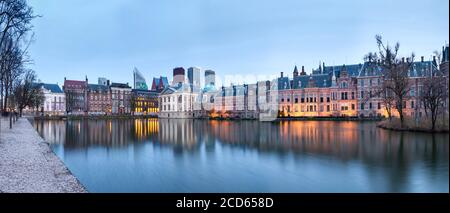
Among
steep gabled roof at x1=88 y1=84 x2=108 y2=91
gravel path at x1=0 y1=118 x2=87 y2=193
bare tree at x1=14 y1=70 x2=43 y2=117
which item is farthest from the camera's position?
steep gabled roof at x1=88 y1=84 x2=108 y2=91

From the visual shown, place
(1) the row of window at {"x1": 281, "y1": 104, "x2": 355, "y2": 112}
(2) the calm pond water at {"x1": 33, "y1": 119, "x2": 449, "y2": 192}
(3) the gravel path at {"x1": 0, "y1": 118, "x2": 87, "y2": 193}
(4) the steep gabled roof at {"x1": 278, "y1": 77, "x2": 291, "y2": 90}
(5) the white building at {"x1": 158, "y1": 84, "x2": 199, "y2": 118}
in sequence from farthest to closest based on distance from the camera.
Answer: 1. (4) the steep gabled roof at {"x1": 278, "y1": 77, "x2": 291, "y2": 90}
2. (1) the row of window at {"x1": 281, "y1": 104, "x2": 355, "y2": 112}
3. (5) the white building at {"x1": 158, "y1": 84, "x2": 199, "y2": 118}
4. (3) the gravel path at {"x1": 0, "y1": 118, "x2": 87, "y2": 193}
5. (2) the calm pond water at {"x1": 33, "y1": 119, "x2": 449, "y2": 192}

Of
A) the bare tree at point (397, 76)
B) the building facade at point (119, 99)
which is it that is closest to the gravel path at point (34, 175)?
the bare tree at point (397, 76)

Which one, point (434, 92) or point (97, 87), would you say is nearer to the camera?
point (434, 92)

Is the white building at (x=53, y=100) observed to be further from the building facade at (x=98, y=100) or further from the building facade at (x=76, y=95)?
the building facade at (x=98, y=100)

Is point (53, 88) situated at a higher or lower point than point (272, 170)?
higher

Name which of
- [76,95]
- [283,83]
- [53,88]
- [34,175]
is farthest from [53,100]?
[34,175]

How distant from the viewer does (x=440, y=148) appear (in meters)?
5.57

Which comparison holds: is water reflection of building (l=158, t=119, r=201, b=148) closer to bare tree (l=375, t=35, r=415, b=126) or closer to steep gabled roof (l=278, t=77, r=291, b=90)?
bare tree (l=375, t=35, r=415, b=126)

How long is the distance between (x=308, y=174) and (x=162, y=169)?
17.5 feet

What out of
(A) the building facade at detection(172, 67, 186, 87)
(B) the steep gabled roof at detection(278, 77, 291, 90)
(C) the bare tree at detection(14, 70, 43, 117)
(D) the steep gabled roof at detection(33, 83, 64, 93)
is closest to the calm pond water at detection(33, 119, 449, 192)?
(A) the building facade at detection(172, 67, 186, 87)

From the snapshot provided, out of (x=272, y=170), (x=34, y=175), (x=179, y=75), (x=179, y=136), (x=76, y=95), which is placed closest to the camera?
(x=34, y=175)

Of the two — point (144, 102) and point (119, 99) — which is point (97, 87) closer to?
point (119, 99)
